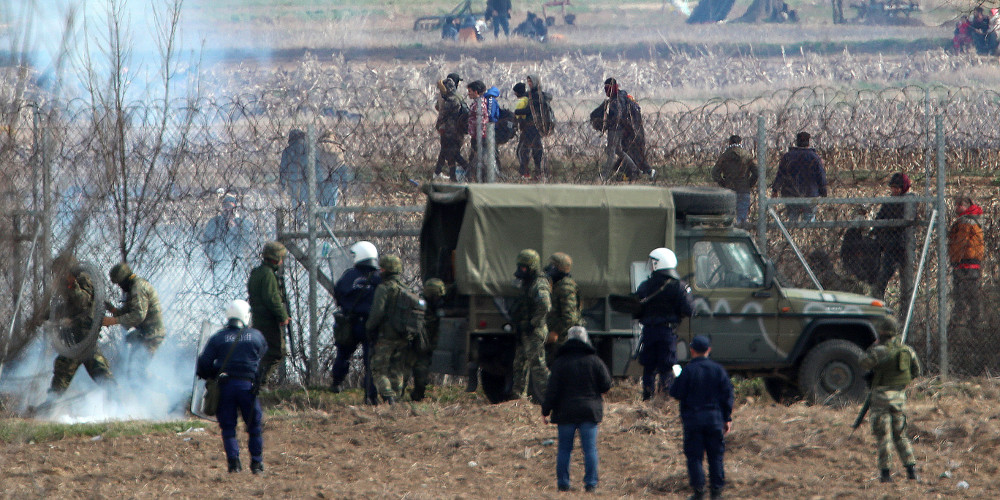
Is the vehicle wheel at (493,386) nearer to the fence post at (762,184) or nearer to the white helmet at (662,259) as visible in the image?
the white helmet at (662,259)

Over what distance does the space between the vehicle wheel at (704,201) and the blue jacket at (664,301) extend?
915 millimetres

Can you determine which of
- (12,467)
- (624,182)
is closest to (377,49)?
(624,182)

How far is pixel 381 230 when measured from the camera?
1088cm

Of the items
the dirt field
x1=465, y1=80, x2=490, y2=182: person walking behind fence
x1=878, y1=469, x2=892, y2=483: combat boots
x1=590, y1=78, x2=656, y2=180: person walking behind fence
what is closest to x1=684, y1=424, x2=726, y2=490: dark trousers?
the dirt field

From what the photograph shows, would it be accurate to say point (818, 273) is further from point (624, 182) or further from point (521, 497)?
point (521, 497)

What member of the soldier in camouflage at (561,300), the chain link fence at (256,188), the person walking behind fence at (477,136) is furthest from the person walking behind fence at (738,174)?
the soldier in camouflage at (561,300)

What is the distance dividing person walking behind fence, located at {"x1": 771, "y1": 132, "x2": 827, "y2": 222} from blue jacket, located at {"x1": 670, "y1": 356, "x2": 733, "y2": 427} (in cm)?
468

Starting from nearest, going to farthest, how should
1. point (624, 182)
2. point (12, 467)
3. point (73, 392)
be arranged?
point (12, 467), point (73, 392), point (624, 182)

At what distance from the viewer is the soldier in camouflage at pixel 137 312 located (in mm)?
10227

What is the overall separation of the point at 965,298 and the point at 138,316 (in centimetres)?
787

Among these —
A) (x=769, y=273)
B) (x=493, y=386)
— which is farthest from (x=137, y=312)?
(x=769, y=273)

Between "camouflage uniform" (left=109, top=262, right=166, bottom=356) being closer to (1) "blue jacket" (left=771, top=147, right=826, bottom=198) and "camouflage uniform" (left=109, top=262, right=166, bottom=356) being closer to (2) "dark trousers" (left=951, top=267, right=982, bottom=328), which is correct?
(1) "blue jacket" (left=771, top=147, right=826, bottom=198)

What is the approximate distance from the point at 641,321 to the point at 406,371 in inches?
82.6

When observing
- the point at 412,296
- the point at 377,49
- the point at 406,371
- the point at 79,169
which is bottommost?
the point at 406,371
